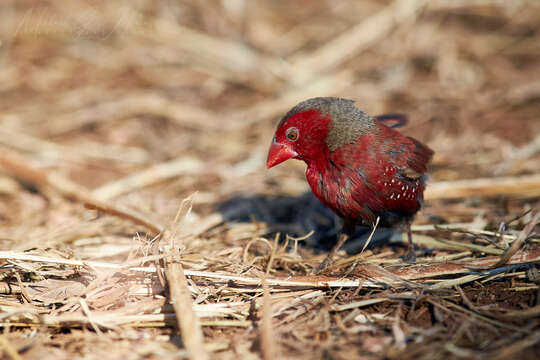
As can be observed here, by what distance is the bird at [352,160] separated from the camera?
242 cm

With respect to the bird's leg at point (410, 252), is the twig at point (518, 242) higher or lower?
lower

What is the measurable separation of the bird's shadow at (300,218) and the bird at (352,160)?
0.43m

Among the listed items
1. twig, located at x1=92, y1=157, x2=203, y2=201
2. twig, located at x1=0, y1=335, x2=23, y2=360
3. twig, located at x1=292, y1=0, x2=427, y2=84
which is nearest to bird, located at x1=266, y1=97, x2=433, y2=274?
twig, located at x1=0, y1=335, x2=23, y2=360

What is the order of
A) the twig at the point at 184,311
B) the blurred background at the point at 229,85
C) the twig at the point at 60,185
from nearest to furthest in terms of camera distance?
the twig at the point at 184,311 → the twig at the point at 60,185 → the blurred background at the point at 229,85

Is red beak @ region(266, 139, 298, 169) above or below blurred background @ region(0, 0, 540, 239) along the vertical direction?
below

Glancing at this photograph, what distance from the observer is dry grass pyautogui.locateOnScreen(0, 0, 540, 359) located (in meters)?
2.01

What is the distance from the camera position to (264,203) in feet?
12.1

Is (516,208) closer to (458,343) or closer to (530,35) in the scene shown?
(458,343)

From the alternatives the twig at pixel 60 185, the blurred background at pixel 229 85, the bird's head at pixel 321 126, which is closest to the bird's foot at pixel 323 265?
the bird's head at pixel 321 126

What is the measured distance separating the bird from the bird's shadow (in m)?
0.43

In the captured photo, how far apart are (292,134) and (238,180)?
5.25 ft

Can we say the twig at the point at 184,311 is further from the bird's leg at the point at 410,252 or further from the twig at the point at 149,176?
the twig at the point at 149,176

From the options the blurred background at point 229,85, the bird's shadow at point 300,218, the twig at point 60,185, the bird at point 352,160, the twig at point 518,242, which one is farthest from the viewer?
the blurred background at point 229,85

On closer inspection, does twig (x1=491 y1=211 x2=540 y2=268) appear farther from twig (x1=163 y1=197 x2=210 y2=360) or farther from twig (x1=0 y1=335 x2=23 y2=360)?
twig (x1=0 y1=335 x2=23 y2=360)
